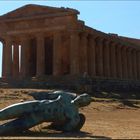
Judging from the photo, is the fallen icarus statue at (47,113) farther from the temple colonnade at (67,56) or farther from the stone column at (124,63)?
the stone column at (124,63)

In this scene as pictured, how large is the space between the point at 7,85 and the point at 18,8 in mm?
19809

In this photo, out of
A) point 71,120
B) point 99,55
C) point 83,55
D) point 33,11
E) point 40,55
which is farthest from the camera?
point 99,55

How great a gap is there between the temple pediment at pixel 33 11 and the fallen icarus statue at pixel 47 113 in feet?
177

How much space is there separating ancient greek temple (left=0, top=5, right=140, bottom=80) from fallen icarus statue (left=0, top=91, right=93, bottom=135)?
50.5 metres

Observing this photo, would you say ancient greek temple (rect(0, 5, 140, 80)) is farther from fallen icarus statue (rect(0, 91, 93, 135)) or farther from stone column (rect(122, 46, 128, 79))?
fallen icarus statue (rect(0, 91, 93, 135))

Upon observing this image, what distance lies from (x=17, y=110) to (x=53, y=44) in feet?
198

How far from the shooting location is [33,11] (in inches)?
3233

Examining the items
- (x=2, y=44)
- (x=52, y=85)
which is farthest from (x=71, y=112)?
(x=2, y=44)

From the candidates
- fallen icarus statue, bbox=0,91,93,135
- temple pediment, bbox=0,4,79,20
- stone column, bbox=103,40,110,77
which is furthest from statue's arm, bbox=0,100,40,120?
stone column, bbox=103,40,110,77

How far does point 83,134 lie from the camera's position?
2306 cm

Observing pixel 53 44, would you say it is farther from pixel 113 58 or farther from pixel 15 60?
pixel 113 58

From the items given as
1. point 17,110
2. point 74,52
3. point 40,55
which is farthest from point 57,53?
point 17,110

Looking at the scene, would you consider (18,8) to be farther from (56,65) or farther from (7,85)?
(7,85)

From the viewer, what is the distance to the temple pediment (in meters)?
78.8
